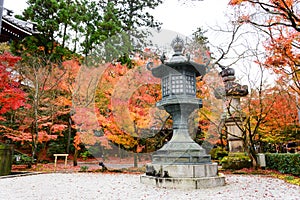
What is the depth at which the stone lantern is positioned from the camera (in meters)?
6.29

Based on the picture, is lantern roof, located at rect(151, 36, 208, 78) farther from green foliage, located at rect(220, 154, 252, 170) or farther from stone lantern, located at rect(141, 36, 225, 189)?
green foliage, located at rect(220, 154, 252, 170)

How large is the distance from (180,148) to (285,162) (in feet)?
19.3

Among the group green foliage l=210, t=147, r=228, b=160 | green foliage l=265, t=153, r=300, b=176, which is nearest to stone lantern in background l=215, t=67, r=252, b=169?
green foliage l=265, t=153, r=300, b=176

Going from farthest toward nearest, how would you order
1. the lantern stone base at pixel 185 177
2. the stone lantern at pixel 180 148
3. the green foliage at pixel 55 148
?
the green foliage at pixel 55 148 < the stone lantern at pixel 180 148 < the lantern stone base at pixel 185 177

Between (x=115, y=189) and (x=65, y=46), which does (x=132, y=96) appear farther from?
(x=65, y=46)

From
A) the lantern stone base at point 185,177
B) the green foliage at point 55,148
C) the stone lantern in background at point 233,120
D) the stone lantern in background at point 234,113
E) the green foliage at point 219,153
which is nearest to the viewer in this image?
the lantern stone base at point 185,177

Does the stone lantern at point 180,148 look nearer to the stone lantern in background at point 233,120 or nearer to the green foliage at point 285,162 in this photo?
the green foliage at point 285,162

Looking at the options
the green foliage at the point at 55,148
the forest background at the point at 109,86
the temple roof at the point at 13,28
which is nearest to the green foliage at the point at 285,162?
the forest background at the point at 109,86

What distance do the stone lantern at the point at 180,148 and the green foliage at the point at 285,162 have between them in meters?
4.37

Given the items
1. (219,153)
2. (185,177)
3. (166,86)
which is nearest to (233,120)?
(219,153)

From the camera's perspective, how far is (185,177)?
6281mm

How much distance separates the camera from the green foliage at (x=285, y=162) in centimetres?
906

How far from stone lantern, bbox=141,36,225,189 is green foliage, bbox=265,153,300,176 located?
4.37 metres

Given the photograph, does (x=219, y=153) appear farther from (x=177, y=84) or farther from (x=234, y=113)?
(x=177, y=84)
